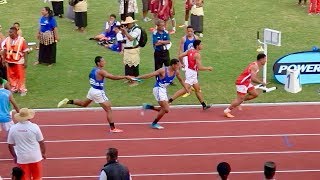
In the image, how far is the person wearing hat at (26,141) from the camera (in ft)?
35.7

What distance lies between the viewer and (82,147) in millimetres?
13906

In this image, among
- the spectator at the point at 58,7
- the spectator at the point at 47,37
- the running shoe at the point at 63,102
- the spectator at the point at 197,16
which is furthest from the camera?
the spectator at the point at 58,7

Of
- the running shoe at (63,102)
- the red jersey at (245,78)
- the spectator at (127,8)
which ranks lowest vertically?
the running shoe at (63,102)

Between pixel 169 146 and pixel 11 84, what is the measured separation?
5.06 m

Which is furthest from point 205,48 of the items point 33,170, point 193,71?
point 33,170

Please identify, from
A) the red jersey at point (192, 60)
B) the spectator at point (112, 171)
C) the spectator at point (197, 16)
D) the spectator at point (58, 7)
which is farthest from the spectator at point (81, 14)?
the spectator at point (112, 171)

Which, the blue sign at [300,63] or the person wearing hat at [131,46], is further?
the blue sign at [300,63]

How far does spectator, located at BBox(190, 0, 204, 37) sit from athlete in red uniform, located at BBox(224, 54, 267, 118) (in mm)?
6145

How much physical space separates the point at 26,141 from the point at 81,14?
442 inches

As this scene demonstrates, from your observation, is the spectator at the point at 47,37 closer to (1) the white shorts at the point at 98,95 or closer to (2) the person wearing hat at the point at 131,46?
(2) the person wearing hat at the point at 131,46

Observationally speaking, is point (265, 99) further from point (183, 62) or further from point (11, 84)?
point (11, 84)

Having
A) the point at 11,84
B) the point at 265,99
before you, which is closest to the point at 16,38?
the point at 11,84

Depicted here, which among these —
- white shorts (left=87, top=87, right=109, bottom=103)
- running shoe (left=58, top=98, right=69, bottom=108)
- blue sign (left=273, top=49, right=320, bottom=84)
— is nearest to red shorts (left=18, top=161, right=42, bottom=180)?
white shorts (left=87, top=87, right=109, bottom=103)

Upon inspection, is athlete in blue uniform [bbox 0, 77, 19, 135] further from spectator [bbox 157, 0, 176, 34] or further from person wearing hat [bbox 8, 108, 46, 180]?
spectator [bbox 157, 0, 176, 34]
